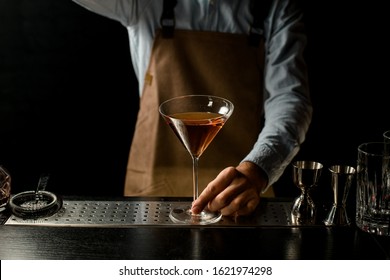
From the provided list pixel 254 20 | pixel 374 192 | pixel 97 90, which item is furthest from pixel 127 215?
pixel 97 90

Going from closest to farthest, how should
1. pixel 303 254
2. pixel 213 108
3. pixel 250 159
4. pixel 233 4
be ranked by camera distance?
pixel 303 254 → pixel 213 108 → pixel 250 159 → pixel 233 4

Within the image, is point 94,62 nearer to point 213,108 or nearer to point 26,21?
point 26,21

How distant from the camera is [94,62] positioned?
311 centimetres

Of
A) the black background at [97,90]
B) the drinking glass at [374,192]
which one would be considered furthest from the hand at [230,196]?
the black background at [97,90]

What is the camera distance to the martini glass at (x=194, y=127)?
64.9 inches

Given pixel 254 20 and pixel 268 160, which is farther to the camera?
pixel 254 20

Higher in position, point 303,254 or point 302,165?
point 302,165

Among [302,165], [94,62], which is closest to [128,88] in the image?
[94,62]

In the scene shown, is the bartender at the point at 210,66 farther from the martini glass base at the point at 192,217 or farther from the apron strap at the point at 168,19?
the martini glass base at the point at 192,217

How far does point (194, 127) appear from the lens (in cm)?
164

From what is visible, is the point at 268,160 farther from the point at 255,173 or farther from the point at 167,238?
the point at 167,238

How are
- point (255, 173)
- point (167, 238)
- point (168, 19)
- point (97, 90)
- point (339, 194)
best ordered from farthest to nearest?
point (97, 90)
point (168, 19)
point (255, 173)
point (339, 194)
point (167, 238)

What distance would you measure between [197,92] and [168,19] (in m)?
0.32

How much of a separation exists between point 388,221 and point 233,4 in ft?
4.25
